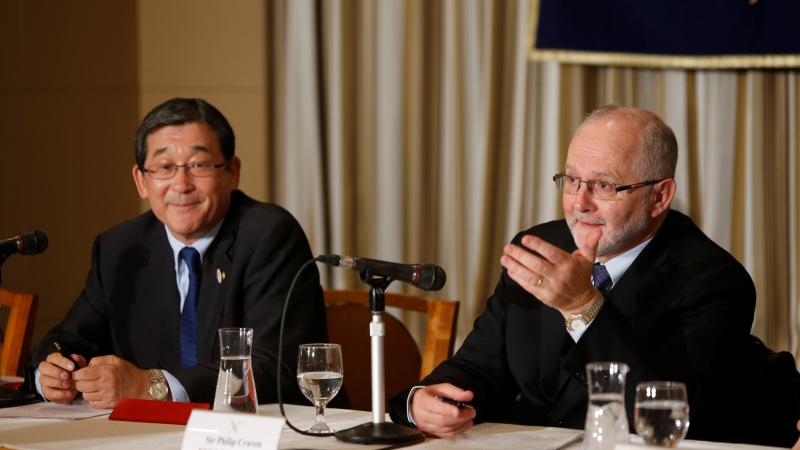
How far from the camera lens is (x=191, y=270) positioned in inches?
128

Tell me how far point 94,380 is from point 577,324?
114 centimetres

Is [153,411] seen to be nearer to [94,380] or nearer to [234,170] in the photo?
[94,380]

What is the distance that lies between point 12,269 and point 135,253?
2278mm

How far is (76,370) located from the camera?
107 inches

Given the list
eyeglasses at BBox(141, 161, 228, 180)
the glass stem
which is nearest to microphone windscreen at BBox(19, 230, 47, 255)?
eyeglasses at BBox(141, 161, 228, 180)

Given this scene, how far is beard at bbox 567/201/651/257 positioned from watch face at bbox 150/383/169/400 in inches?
41.6

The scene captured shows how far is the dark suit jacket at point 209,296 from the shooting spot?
3053 millimetres

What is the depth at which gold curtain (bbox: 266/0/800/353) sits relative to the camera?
4.47 meters

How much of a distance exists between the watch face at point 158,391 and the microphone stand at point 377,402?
677mm

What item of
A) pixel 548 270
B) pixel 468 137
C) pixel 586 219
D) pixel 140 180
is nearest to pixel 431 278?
pixel 548 270

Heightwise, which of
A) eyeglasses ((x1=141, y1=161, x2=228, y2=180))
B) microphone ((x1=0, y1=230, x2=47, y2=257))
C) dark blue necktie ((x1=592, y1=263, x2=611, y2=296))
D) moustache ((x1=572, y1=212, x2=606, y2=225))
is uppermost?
eyeglasses ((x1=141, y1=161, x2=228, y2=180))

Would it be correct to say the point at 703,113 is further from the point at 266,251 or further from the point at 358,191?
the point at 266,251

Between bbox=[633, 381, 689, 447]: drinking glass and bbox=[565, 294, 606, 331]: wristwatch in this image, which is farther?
bbox=[565, 294, 606, 331]: wristwatch

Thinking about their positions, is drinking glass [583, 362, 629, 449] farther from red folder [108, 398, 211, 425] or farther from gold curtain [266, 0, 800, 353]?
gold curtain [266, 0, 800, 353]
